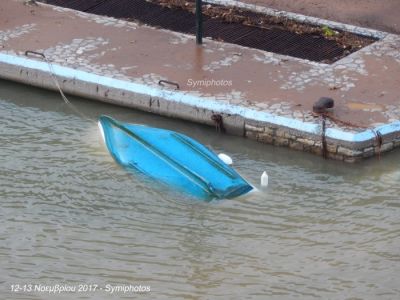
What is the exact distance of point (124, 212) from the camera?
13.1 metres

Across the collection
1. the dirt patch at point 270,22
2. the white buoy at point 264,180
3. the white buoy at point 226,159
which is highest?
the dirt patch at point 270,22

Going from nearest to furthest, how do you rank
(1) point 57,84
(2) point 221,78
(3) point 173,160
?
(3) point 173,160
(2) point 221,78
(1) point 57,84

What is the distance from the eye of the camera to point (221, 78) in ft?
51.5

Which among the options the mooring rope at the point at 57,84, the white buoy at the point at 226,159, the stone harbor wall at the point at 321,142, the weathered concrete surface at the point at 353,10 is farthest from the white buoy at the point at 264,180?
the weathered concrete surface at the point at 353,10

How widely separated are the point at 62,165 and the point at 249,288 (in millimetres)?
3602

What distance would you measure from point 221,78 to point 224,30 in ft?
6.11

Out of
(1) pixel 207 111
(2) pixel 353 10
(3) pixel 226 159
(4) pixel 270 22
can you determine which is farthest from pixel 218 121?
(2) pixel 353 10

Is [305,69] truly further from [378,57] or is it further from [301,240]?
[301,240]

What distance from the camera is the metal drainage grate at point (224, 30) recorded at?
16.6m

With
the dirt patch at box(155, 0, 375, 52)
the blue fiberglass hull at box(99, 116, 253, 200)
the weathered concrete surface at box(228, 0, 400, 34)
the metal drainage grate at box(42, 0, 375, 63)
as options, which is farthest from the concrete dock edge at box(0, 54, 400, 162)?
the weathered concrete surface at box(228, 0, 400, 34)

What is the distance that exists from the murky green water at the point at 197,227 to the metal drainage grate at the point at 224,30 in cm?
237

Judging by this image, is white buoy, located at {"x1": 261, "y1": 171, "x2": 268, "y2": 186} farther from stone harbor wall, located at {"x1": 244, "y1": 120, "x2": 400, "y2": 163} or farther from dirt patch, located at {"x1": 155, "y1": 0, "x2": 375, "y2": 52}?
dirt patch, located at {"x1": 155, "y1": 0, "x2": 375, "y2": 52}

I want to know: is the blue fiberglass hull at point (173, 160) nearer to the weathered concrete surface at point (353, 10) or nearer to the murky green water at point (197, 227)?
the murky green water at point (197, 227)

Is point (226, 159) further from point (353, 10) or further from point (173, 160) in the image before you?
point (353, 10)
